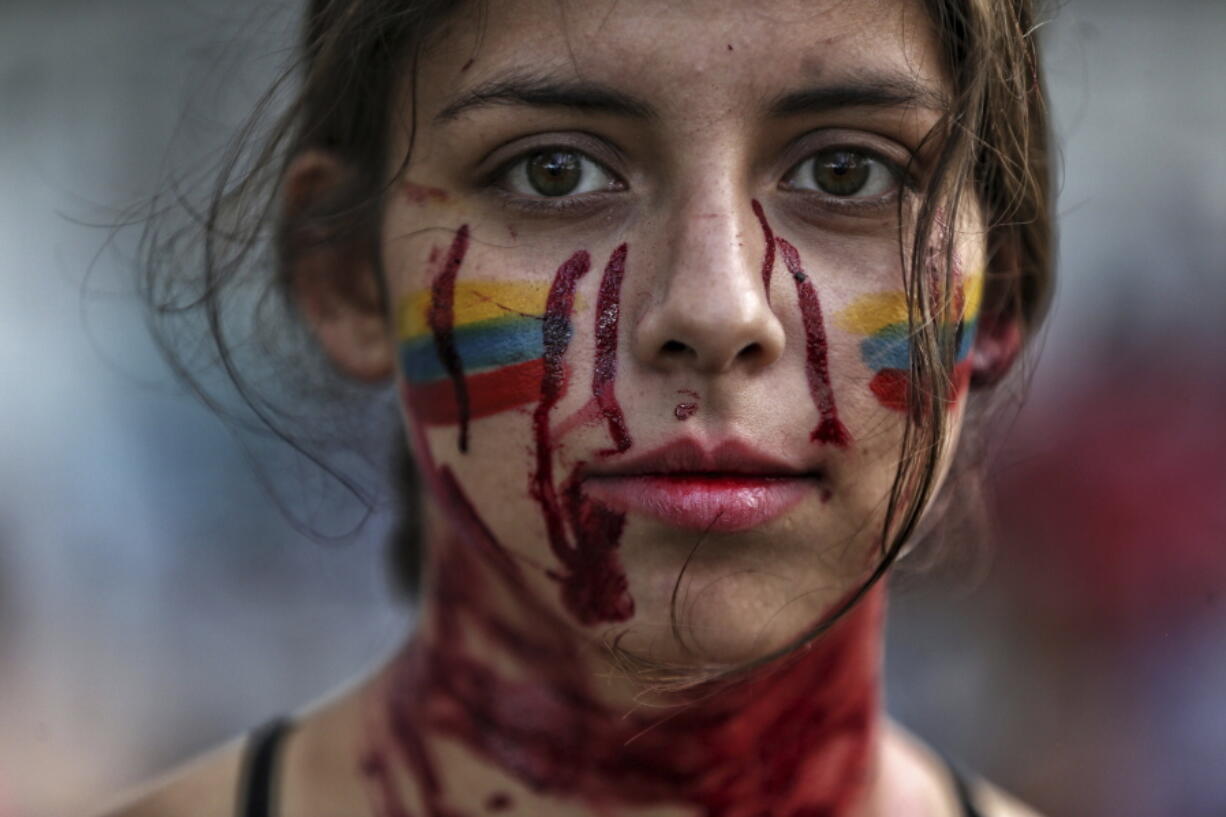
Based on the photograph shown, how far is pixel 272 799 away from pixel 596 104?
110 cm

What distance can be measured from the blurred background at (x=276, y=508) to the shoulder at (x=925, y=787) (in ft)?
6.12

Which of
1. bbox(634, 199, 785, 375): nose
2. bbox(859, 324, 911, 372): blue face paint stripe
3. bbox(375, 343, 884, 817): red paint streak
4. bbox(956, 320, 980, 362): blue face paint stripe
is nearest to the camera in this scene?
bbox(634, 199, 785, 375): nose

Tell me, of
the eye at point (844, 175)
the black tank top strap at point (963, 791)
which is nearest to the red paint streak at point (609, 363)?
the eye at point (844, 175)

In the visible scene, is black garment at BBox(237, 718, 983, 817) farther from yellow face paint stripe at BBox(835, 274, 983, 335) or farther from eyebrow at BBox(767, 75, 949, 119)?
eyebrow at BBox(767, 75, 949, 119)

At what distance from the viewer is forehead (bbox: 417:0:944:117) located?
4.18 feet

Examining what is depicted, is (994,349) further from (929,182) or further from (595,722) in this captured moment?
(595,722)

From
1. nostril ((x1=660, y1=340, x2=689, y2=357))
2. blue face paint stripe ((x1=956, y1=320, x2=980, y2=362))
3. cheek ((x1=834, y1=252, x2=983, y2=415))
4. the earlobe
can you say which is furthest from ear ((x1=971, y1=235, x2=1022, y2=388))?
nostril ((x1=660, y1=340, x2=689, y2=357))

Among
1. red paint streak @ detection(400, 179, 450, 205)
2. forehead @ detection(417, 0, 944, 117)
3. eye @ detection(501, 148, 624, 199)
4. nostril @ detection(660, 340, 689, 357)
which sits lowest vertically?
nostril @ detection(660, 340, 689, 357)

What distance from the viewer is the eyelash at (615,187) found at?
1.34 meters

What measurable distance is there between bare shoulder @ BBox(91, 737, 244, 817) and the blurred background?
188cm

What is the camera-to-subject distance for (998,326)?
1653 mm

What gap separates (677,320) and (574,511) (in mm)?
261

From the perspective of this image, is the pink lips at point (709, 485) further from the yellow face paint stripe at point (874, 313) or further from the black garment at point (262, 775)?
the black garment at point (262, 775)

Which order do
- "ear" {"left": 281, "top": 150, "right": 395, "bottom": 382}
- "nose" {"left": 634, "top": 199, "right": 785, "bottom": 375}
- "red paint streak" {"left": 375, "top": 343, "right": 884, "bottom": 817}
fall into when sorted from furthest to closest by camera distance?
"ear" {"left": 281, "top": 150, "right": 395, "bottom": 382} < "red paint streak" {"left": 375, "top": 343, "right": 884, "bottom": 817} < "nose" {"left": 634, "top": 199, "right": 785, "bottom": 375}
